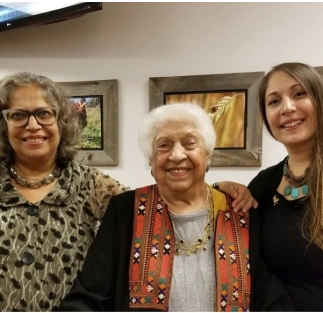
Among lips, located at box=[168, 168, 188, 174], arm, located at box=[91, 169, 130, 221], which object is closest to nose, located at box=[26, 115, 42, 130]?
arm, located at box=[91, 169, 130, 221]

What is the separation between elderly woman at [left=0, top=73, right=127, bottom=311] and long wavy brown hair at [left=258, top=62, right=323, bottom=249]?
2.48 feet

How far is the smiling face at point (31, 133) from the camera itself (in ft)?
4.61

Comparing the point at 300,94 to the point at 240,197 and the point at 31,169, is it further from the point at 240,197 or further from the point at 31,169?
the point at 31,169

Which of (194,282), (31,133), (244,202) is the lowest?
(194,282)

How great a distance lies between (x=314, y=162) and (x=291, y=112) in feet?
0.67

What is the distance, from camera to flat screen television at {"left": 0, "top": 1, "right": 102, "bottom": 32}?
2.40 meters

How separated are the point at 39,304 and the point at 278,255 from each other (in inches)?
33.7

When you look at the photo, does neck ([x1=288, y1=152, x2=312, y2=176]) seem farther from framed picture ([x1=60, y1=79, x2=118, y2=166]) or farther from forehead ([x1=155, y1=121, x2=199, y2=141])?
framed picture ([x1=60, y1=79, x2=118, y2=166])

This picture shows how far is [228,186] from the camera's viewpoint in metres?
1.49

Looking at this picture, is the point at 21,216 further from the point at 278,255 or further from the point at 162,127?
the point at 278,255

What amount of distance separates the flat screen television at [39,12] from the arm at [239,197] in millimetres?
1577

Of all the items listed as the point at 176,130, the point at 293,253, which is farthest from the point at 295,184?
the point at 176,130

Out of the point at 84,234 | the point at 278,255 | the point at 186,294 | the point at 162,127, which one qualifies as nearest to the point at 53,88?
the point at 162,127

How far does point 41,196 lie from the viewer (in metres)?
1.43
